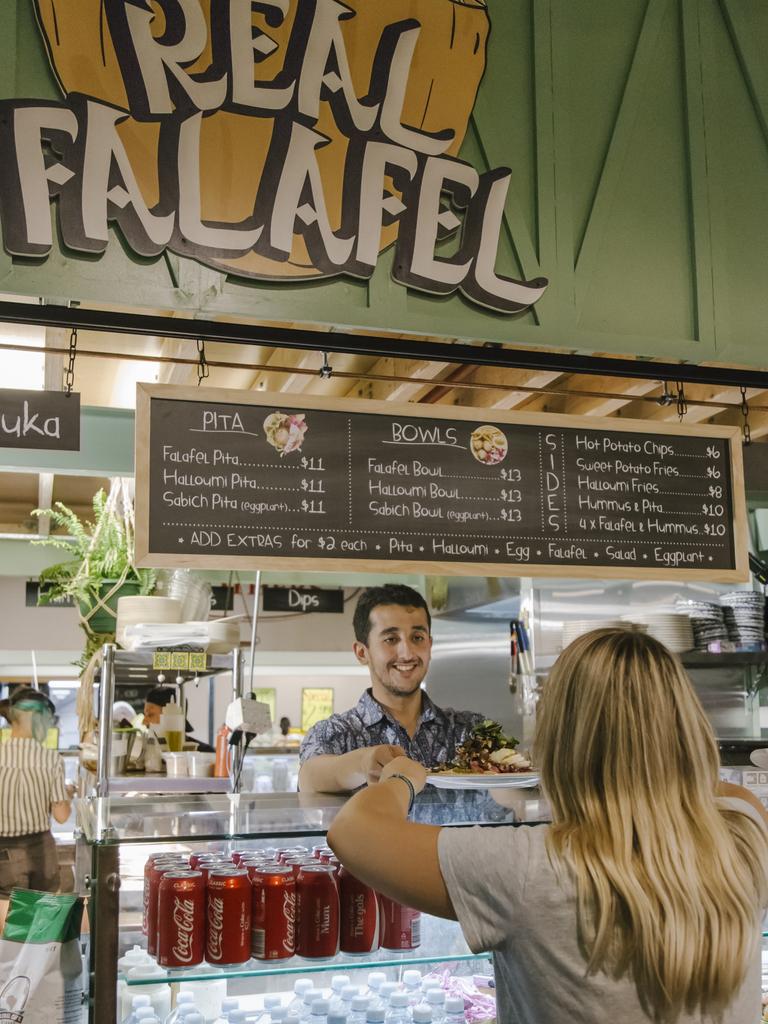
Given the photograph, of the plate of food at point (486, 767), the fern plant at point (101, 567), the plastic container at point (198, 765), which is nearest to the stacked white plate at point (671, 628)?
the plastic container at point (198, 765)

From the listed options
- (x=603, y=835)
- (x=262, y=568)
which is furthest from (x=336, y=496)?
(x=603, y=835)

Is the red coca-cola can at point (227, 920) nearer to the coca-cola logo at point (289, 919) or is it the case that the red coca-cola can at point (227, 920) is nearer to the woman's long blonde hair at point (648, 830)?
the coca-cola logo at point (289, 919)

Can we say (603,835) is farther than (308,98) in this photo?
No

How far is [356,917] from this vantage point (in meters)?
2.24

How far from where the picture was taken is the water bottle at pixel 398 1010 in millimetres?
2361

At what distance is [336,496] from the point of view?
3.27 m

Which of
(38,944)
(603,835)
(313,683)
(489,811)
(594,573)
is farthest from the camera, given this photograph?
(313,683)

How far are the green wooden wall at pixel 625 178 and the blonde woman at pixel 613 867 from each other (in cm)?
206

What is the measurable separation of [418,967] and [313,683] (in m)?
9.44

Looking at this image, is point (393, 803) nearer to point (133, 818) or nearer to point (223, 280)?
point (133, 818)

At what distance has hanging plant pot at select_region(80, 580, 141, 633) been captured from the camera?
4738mm

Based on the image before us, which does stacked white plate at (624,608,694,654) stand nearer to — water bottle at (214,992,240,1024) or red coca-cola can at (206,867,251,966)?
water bottle at (214,992,240,1024)

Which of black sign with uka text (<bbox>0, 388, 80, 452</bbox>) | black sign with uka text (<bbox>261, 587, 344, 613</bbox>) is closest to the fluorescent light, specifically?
black sign with uka text (<bbox>0, 388, 80, 452</bbox>)

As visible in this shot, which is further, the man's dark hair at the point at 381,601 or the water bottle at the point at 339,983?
the man's dark hair at the point at 381,601
